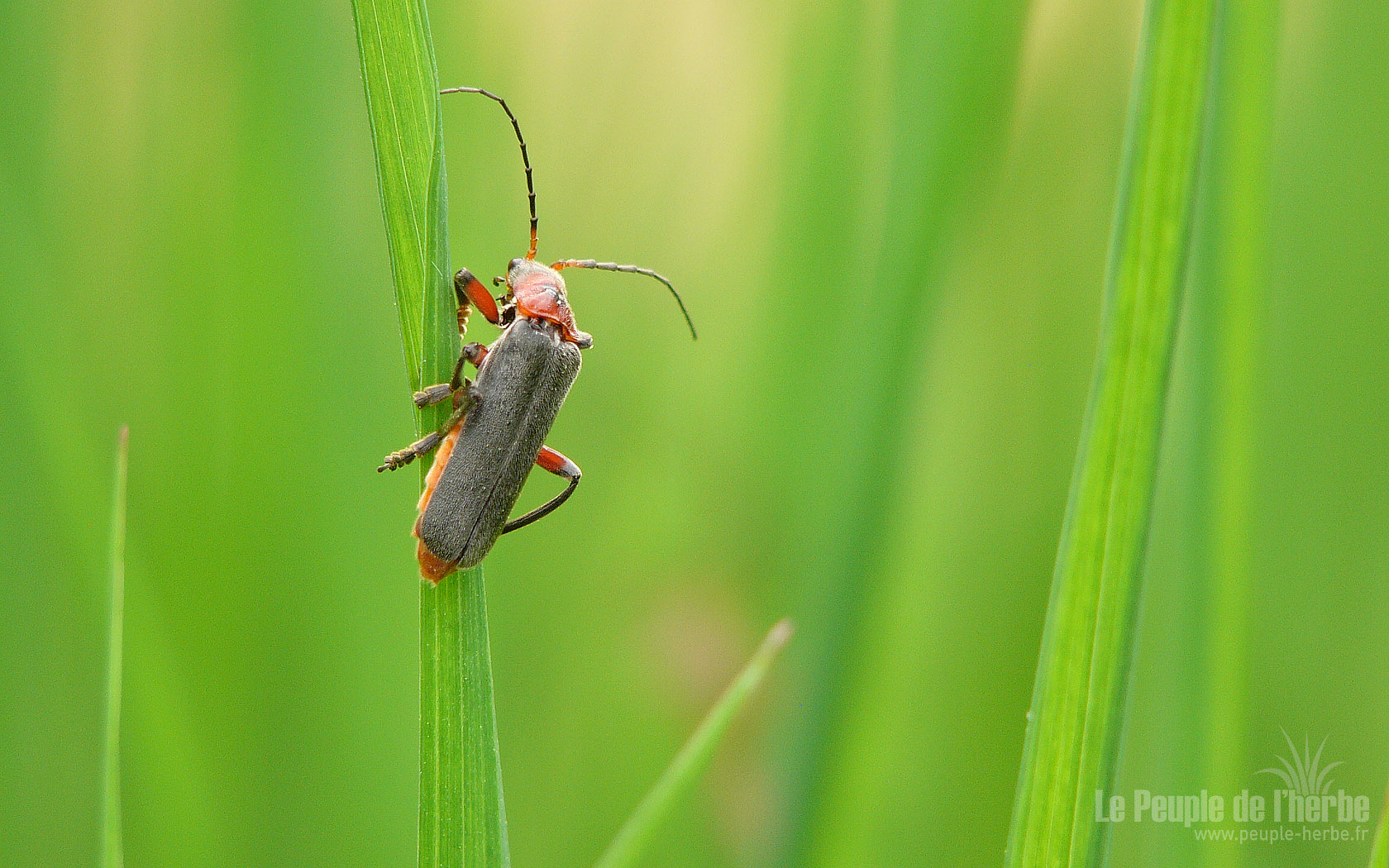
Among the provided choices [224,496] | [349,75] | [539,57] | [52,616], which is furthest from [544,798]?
[539,57]

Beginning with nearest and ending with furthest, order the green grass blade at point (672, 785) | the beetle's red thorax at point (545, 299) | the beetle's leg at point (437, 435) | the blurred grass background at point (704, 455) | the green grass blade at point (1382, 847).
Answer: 1. the green grass blade at point (1382, 847)
2. the green grass blade at point (672, 785)
3. the beetle's leg at point (437, 435)
4. the blurred grass background at point (704, 455)
5. the beetle's red thorax at point (545, 299)

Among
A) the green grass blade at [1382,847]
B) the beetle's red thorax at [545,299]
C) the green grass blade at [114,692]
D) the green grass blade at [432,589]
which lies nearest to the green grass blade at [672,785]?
the green grass blade at [432,589]

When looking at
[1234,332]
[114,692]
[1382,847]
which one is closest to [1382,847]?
[1382,847]

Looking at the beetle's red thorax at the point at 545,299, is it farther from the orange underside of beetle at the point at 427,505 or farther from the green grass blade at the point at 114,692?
the green grass blade at the point at 114,692

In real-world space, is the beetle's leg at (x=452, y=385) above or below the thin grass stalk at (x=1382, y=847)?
above

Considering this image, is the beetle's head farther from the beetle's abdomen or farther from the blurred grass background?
the blurred grass background

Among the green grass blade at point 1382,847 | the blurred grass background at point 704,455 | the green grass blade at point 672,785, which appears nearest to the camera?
the green grass blade at point 1382,847

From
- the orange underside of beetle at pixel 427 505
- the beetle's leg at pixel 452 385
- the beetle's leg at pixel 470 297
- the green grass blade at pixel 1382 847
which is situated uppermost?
the beetle's leg at pixel 470 297
